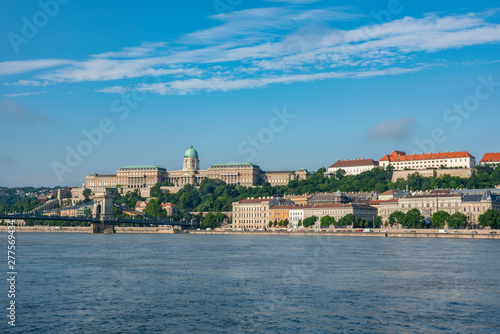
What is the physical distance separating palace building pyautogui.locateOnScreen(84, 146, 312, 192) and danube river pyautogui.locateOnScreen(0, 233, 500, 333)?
363 ft

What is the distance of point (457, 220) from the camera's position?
70.8 metres

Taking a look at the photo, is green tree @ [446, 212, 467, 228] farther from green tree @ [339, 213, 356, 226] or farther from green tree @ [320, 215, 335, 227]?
green tree @ [320, 215, 335, 227]

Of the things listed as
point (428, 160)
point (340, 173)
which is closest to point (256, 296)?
point (428, 160)

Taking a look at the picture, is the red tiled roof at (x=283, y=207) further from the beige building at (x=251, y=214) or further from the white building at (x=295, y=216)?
the beige building at (x=251, y=214)

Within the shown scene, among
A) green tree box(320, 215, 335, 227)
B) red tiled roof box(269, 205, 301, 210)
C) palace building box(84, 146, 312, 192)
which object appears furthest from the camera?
palace building box(84, 146, 312, 192)

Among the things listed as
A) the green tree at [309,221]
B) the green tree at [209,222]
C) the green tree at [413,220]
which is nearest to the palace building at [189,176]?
the green tree at [209,222]

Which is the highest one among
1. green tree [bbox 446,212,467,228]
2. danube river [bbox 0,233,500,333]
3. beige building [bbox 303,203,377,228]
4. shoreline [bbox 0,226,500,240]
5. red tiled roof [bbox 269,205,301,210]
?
red tiled roof [bbox 269,205,301,210]

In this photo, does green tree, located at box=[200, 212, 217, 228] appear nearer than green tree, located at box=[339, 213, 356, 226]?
No

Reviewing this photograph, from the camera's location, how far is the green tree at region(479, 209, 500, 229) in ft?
225

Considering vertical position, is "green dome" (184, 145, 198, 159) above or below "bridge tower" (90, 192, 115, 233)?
above

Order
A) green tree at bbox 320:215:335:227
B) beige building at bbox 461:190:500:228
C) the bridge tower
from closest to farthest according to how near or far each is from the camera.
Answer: beige building at bbox 461:190:500:228
green tree at bbox 320:215:335:227
the bridge tower

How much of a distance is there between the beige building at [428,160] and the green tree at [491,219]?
45.9 metres

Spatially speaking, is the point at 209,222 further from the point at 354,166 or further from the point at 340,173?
the point at 354,166

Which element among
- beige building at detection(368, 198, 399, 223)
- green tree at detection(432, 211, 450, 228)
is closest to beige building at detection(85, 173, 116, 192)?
beige building at detection(368, 198, 399, 223)
